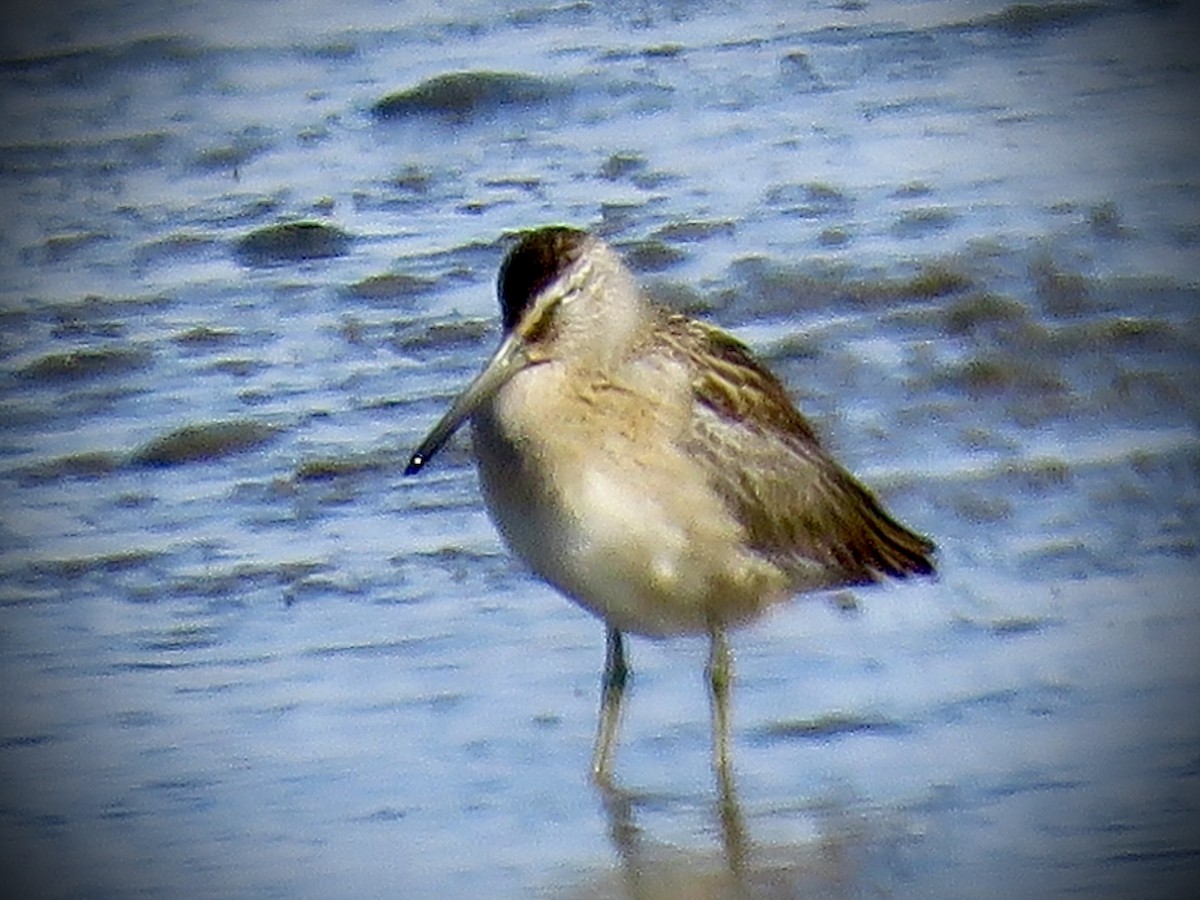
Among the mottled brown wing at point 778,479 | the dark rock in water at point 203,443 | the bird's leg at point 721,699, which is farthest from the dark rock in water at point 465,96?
the bird's leg at point 721,699

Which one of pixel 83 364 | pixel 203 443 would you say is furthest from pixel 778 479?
pixel 83 364

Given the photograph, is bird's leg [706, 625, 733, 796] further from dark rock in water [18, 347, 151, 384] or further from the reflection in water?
dark rock in water [18, 347, 151, 384]

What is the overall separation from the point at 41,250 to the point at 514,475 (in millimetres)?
5088

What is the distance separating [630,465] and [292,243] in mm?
4568

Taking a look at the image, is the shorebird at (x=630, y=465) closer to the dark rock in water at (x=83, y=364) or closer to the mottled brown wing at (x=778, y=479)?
the mottled brown wing at (x=778, y=479)

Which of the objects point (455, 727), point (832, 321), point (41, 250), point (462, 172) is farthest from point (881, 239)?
point (455, 727)

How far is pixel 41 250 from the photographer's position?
11.5 m

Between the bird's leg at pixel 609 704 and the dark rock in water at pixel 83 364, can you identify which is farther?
the dark rock in water at pixel 83 364

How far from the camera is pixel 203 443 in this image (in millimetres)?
9398

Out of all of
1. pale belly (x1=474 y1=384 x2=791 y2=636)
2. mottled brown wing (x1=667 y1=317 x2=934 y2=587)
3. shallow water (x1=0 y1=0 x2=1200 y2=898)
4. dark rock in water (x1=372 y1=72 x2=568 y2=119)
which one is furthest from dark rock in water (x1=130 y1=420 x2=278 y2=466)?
dark rock in water (x1=372 y1=72 x2=568 y2=119)

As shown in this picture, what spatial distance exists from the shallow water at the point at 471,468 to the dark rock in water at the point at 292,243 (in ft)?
0.09

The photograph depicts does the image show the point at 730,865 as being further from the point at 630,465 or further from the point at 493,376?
the point at 493,376

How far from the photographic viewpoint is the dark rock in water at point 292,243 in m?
11.2

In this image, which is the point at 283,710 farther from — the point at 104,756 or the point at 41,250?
the point at 41,250
